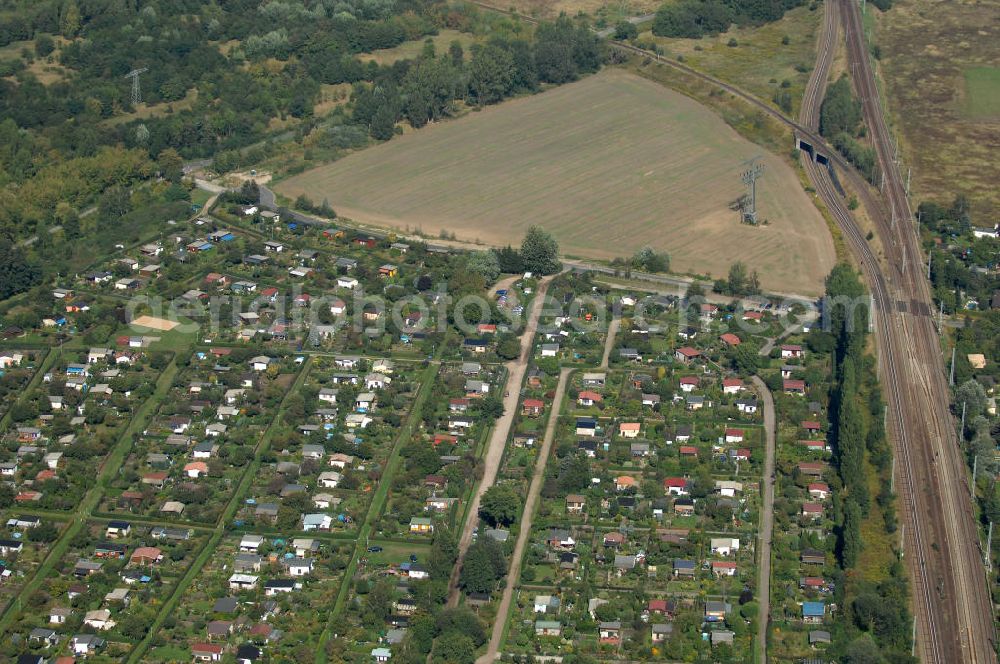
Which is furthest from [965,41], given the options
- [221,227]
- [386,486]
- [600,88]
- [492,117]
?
[386,486]

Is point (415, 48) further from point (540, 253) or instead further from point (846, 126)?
point (540, 253)

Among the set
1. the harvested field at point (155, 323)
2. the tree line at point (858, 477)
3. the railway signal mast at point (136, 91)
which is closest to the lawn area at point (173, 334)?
the harvested field at point (155, 323)

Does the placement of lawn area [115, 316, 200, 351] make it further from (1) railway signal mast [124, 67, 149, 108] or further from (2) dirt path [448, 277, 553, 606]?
(1) railway signal mast [124, 67, 149, 108]

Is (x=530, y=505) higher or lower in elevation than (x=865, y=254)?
lower

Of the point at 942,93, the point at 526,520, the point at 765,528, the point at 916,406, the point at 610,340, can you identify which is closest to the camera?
the point at 765,528

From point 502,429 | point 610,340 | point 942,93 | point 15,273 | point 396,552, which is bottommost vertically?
point 396,552

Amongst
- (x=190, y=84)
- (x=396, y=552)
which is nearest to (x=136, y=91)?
(x=190, y=84)

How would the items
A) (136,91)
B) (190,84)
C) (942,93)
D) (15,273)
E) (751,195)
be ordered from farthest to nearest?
(942,93) → (190,84) → (136,91) → (751,195) → (15,273)

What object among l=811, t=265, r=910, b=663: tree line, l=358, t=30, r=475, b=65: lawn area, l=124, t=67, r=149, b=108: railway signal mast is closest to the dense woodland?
l=124, t=67, r=149, b=108: railway signal mast
